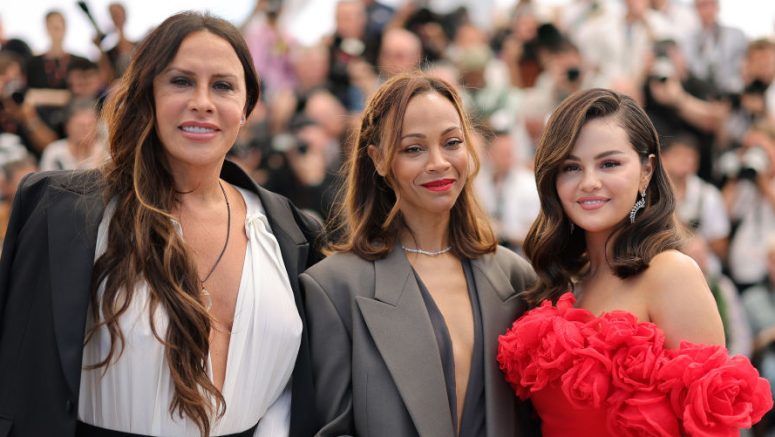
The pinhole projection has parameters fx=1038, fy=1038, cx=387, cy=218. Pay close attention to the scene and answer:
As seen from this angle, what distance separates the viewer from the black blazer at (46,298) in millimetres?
3404

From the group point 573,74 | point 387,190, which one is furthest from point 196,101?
point 573,74

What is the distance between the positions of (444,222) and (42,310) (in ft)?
5.30

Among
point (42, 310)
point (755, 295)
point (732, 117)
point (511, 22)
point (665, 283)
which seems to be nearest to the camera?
point (42, 310)

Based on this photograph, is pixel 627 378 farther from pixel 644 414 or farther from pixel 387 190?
pixel 387 190

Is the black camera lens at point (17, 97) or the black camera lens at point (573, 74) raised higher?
the black camera lens at point (573, 74)

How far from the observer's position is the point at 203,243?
12.5 ft

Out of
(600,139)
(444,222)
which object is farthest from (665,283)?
(444,222)

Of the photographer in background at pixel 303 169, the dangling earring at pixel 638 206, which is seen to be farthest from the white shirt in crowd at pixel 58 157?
the dangling earring at pixel 638 206

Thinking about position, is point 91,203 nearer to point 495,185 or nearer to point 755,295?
point 495,185

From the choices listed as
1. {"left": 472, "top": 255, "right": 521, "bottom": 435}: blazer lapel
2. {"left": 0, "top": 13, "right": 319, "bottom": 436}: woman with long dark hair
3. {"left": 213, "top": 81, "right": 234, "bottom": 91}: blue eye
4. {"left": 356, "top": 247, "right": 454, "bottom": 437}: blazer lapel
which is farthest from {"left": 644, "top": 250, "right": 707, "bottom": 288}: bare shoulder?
{"left": 213, "top": 81, "right": 234, "bottom": 91}: blue eye

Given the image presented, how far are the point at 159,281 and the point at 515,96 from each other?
19.5ft

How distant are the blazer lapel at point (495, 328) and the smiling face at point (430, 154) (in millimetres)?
327

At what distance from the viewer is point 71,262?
Answer: 3471 millimetres

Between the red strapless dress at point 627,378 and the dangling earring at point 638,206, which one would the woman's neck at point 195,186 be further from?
the dangling earring at point 638,206
